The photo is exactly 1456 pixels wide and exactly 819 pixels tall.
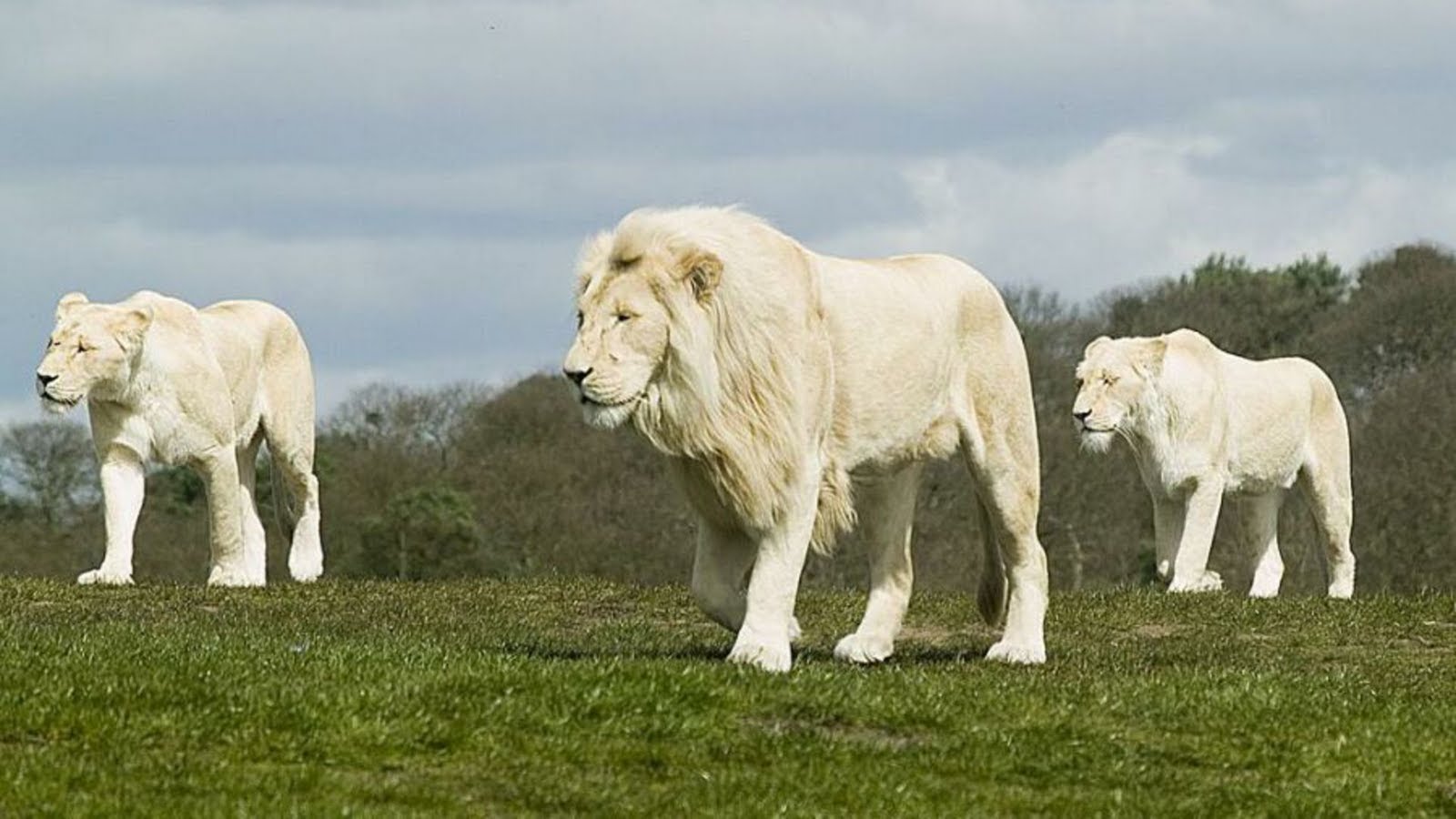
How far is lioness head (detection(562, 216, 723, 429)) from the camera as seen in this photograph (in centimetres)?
1397

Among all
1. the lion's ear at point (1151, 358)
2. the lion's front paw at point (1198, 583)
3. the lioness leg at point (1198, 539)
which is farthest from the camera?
the lion's ear at point (1151, 358)

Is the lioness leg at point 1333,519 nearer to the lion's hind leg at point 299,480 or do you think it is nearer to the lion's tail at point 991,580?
the lion's hind leg at point 299,480

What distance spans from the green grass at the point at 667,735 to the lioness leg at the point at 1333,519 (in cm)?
1213

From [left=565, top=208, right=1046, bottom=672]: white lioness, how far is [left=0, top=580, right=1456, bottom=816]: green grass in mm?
608

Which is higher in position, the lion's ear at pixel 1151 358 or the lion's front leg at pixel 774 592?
the lion's ear at pixel 1151 358

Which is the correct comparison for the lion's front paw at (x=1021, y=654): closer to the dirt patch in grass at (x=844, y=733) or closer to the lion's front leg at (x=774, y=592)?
the lion's front leg at (x=774, y=592)

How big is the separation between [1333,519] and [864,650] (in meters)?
13.7

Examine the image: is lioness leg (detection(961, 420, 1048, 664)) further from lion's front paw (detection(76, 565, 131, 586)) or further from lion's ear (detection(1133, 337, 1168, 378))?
lion's ear (detection(1133, 337, 1168, 378))

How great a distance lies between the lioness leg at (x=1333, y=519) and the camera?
28.3 meters

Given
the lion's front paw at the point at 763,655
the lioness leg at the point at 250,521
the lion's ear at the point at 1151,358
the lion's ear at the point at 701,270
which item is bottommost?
the lioness leg at the point at 250,521

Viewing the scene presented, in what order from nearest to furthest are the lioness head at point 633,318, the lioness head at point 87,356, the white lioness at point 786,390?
the lioness head at point 633,318 → the white lioness at point 786,390 → the lioness head at point 87,356

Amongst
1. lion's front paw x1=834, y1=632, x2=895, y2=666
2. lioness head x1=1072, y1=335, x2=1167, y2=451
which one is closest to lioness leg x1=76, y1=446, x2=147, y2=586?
lioness head x1=1072, y1=335, x2=1167, y2=451

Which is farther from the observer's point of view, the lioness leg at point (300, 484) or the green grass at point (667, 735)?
the lioness leg at point (300, 484)

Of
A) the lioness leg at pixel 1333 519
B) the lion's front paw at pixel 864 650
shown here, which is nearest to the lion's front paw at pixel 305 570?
the lioness leg at pixel 1333 519
